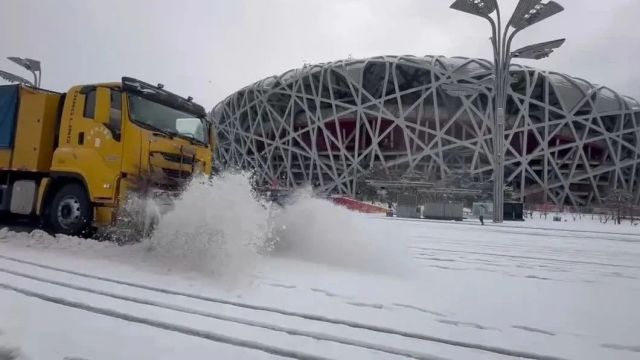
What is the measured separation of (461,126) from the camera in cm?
4759

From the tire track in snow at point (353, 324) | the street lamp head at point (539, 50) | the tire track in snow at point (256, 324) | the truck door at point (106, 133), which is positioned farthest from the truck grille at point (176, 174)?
the street lamp head at point (539, 50)

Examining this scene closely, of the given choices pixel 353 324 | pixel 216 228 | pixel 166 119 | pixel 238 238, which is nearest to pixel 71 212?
pixel 166 119

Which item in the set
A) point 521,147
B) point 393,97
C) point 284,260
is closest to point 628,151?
point 521,147

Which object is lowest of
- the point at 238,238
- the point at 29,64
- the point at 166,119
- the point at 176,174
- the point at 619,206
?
the point at 238,238

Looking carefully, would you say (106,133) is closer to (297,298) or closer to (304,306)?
(297,298)

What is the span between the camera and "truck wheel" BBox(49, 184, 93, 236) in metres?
6.38

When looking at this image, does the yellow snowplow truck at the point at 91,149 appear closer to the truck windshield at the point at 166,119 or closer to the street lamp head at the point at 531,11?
the truck windshield at the point at 166,119

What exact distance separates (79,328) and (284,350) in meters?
1.46

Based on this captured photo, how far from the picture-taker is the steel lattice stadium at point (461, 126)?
45750 mm

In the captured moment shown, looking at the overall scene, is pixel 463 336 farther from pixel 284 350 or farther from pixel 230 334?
pixel 230 334

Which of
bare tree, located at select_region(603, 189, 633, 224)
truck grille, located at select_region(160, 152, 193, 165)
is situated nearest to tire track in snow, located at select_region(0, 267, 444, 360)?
truck grille, located at select_region(160, 152, 193, 165)

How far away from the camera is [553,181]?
47438mm

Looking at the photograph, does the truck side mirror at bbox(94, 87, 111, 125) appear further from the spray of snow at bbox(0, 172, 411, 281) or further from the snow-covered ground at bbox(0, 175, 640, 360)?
the snow-covered ground at bbox(0, 175, 640, 360)

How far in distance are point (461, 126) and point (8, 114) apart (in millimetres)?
45768
